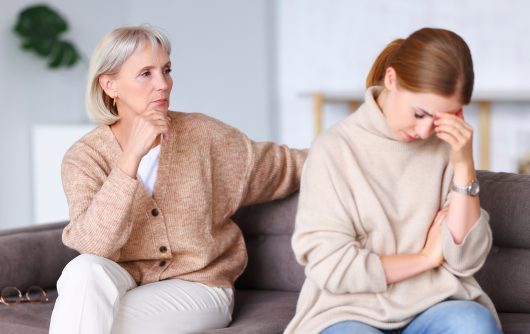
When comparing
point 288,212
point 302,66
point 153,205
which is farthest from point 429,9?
point 153,205

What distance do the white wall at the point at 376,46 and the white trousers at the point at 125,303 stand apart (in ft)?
10.5

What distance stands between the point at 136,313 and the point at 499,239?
98 centimetres

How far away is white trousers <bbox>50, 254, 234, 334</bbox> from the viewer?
215 centimetres

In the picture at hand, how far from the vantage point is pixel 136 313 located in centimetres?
229

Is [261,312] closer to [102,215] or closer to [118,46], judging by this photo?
[102,215]

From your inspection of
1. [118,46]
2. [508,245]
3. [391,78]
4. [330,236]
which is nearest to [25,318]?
[118,46]

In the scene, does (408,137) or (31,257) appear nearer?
(408,137)

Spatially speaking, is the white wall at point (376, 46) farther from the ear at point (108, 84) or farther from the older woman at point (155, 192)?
the ear at point (108, 84)

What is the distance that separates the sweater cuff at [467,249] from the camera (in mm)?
1983

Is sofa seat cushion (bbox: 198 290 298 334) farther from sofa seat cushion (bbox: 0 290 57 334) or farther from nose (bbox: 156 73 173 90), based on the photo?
nose (bbox: 156 73 173 90)

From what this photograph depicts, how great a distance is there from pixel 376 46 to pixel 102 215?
3.58m

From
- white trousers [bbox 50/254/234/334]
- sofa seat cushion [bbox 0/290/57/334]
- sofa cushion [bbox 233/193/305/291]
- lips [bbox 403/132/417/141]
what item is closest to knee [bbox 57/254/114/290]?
white trousers [bbox 50/254/234/334]

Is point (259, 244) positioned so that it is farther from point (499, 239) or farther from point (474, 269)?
point (474, 269)

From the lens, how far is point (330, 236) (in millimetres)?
2006
